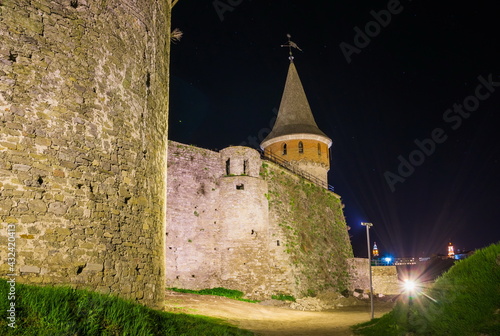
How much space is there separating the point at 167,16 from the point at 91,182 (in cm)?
645

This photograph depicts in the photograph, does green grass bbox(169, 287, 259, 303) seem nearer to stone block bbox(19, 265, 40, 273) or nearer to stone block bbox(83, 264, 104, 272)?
stone block bbox(83, 264, 104, 272)

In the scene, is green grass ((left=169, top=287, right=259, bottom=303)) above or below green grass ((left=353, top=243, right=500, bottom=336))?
below

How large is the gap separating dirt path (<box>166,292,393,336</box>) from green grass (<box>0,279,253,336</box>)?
5.42 metres

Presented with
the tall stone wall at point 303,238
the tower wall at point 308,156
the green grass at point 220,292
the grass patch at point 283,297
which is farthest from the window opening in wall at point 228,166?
the tower wall at point 308,156

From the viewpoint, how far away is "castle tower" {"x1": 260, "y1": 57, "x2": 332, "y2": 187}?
36.6m

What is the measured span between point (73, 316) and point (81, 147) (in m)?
3.70

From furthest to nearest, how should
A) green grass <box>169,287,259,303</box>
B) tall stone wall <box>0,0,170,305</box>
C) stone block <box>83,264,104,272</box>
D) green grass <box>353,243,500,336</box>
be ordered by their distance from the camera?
1. green grass <box>169,287,259,303</box>
2. stone block <box>83,264,104,272</box>
3. tall stone wall <box>0,0,170,305</box>
4. green grass <box>353,243,500,336</box>

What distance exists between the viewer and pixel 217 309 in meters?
15.2

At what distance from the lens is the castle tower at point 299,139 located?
36.6 meters

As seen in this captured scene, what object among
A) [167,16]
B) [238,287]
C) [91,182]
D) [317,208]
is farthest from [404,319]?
[317,208]

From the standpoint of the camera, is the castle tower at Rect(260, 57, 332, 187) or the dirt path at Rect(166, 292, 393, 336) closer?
the dirt path at Rect(166, 292, 393, 336)

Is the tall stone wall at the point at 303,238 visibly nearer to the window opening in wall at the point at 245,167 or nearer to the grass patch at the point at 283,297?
the grass patch at the point at 283,297

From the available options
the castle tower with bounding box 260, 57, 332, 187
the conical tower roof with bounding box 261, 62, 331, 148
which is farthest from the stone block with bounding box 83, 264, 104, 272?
the conical tower roof with bounding box 261, 62, 331, 148

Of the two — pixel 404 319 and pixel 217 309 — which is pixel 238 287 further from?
pixel 404 319
